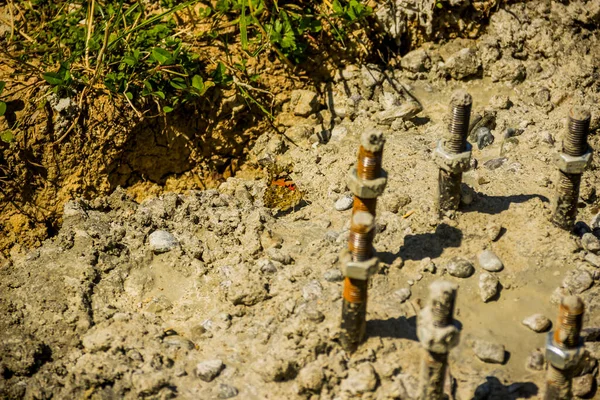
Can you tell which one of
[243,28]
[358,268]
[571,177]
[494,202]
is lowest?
[494,202]

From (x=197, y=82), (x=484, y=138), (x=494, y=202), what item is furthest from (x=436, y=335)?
(x=197, y=82)

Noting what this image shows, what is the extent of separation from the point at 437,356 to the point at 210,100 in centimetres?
284

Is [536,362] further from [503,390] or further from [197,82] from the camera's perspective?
[197,82]

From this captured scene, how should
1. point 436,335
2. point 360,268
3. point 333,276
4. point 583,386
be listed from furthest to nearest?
point 333,276, point 583,386, point 360,268, point 436,335

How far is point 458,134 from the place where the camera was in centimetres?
482

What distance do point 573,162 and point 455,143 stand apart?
706 mm

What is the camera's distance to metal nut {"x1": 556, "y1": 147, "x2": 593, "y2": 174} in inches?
185

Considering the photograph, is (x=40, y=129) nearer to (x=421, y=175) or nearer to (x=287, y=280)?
(x=287, y=280)

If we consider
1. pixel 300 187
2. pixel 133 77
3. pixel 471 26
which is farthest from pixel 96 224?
pixel 471 26

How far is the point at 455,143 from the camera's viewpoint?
485 cm

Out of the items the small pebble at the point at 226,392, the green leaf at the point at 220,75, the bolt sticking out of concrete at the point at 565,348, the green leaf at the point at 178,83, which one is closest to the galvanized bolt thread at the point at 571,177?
the bolt sticking out of concrete at the point at 565,348

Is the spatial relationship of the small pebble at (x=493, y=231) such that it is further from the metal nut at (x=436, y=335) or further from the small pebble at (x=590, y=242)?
the metal nut at (x=436, y=335)

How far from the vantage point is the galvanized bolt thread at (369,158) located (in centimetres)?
400

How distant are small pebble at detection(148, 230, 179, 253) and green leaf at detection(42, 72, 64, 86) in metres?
1.23
